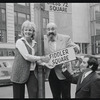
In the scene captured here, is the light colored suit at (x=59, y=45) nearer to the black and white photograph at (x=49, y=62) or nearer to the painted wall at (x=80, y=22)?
the black and white photograph at (x=49, y=62)

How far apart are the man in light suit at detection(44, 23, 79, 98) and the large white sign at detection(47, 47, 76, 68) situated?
0.15m

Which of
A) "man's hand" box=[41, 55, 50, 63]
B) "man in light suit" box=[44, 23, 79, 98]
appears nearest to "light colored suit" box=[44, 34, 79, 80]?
"man in light suit" box=[44, 23, 79, 98]

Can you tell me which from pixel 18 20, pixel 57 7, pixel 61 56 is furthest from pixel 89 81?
pixel 18 20

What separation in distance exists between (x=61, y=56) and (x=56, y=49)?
24 cm

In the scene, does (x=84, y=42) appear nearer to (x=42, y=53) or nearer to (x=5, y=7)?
(x=5, y=7)

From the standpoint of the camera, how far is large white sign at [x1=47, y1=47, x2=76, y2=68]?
149 inches

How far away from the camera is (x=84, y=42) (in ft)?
146

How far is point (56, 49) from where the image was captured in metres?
4.02

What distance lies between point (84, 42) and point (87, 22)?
4.05 metres

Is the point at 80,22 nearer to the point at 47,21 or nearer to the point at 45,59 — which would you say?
the point at 47,21

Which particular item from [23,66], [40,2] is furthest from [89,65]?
[40,2]

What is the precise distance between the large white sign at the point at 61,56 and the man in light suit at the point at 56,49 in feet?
0.50

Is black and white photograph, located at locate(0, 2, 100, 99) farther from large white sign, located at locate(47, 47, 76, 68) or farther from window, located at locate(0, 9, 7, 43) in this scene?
window, located at locate(0, 9, 7, 43)

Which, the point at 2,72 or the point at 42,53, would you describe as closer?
the point at 42,53
